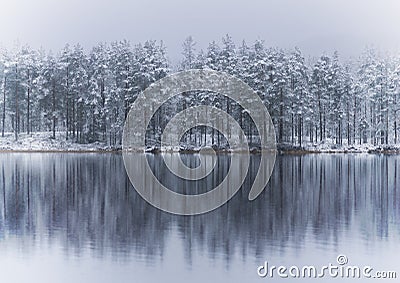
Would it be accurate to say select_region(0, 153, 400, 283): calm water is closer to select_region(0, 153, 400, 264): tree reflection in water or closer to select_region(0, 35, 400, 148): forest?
select_region(0, 153, 400, 264): tree reflection in water

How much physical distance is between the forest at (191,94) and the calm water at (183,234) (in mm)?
43628

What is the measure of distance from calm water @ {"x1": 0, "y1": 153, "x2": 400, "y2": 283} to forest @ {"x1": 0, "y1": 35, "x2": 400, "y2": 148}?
4363 cm

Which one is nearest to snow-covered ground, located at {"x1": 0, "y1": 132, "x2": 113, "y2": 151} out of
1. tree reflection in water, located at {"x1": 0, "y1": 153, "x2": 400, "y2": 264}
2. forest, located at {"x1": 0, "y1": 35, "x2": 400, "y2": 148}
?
forest, located at {"x1": 0, "y1": 35, "x2": 400, "y2": 148}

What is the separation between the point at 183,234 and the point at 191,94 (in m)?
57.0

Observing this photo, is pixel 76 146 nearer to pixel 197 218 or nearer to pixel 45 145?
pixel 45 145

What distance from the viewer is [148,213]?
2434cm

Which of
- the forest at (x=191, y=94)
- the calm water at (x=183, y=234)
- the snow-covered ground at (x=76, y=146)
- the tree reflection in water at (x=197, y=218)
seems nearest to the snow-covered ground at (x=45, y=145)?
the snow-covered ground at (x=76, y=146)

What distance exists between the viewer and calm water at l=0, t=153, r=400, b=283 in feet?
51.1

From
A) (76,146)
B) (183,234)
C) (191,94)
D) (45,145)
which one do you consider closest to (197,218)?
(183,234)

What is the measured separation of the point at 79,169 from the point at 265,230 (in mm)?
27217

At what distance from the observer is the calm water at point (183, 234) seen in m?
15.6

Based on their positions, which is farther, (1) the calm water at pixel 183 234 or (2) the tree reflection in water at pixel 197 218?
(2) the tree reflection in water at pixel 197 218

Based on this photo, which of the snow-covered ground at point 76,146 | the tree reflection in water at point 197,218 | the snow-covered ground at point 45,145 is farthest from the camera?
the snow-covered ground at point 45,145

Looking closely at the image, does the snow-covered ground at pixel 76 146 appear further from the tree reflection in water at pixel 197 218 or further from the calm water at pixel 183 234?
the calm water at pixel 183 234
